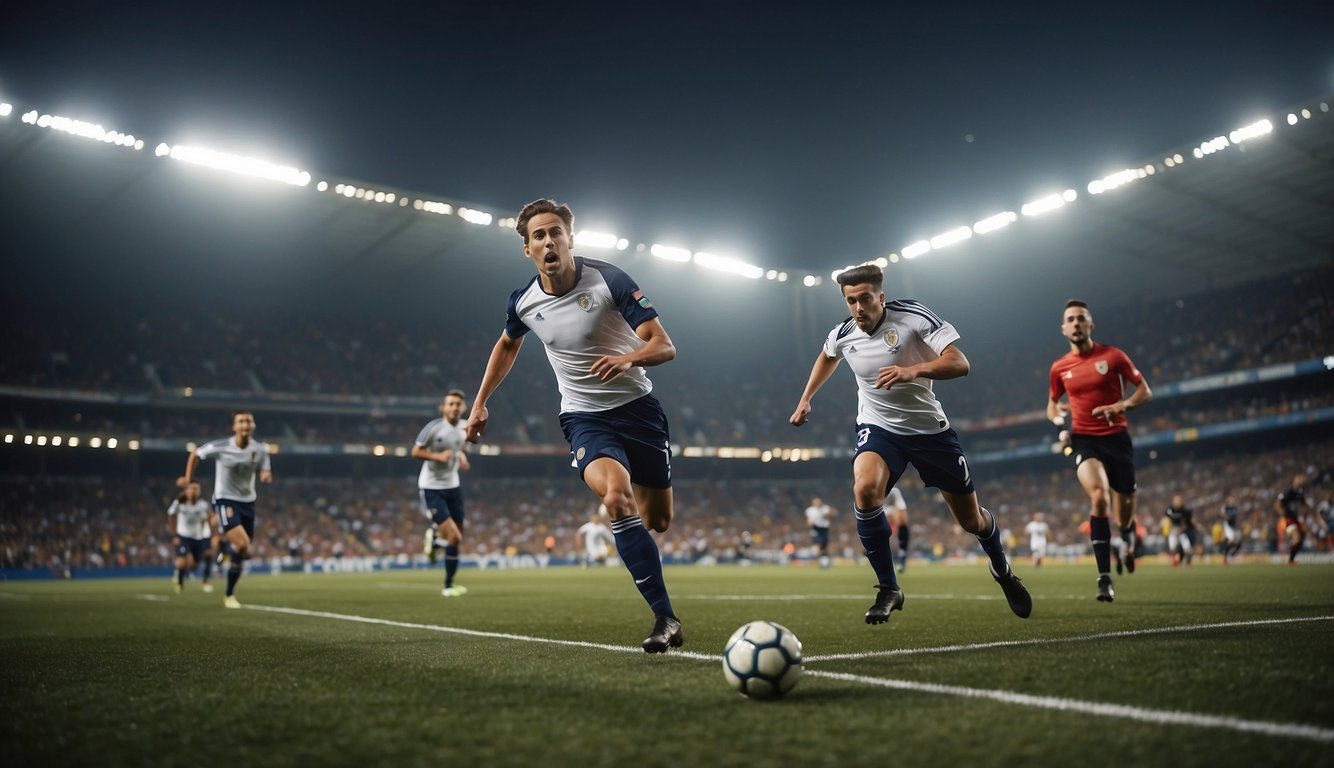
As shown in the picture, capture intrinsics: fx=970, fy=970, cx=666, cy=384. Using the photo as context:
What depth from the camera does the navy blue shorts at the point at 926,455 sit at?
21.7ft

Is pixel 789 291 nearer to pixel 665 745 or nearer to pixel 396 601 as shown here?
pixel 396 601

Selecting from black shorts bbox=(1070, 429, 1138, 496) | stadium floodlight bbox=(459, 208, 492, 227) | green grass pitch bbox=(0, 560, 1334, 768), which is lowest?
green grass pitch bbox=(0, 560, 1334, 768)

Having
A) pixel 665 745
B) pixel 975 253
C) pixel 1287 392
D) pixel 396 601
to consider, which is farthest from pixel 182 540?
pixel 1287 392

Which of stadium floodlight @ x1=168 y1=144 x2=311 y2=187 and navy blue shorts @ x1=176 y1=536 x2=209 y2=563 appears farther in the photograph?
stadium floodlight @ x1=168 y1=144 x2=311 y2=187

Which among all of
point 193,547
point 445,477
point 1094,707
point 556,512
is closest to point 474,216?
point 556,512

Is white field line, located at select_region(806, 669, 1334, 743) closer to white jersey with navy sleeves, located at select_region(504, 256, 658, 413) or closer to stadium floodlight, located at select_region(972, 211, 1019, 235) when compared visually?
white jersey with navy sleeves, located at select_region(504, 256, 658, 413)

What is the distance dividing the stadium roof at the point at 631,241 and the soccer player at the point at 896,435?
1186 inches

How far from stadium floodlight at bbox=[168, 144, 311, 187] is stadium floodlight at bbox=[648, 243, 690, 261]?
16376 mm

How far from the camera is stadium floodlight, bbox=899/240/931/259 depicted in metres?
45.8

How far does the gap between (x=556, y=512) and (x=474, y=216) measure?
15.6 metres

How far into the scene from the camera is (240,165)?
3338 centimetres

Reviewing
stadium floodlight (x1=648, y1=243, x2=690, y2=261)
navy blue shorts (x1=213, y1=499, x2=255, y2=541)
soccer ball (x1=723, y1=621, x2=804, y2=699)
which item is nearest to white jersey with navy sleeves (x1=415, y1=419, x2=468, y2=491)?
navy blue shorts (x1=213, y1=499, x2=255, y2=541)

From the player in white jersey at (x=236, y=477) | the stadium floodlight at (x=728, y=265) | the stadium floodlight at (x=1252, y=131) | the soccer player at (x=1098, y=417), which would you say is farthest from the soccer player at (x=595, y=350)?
the stadium floodlight at (x=728, y=265)

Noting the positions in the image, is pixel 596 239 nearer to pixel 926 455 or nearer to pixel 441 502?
pixel 441 502
